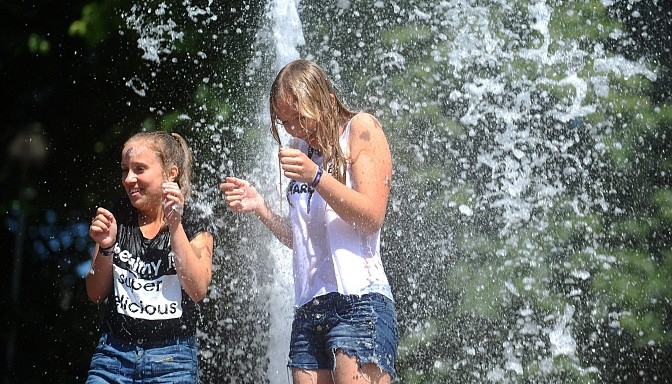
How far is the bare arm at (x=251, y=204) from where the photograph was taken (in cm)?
276

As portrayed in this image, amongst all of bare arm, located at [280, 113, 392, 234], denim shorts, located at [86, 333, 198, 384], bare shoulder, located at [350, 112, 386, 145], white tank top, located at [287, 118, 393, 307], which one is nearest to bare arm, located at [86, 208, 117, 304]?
denim shorts, located at [86, 333, 198, 384]

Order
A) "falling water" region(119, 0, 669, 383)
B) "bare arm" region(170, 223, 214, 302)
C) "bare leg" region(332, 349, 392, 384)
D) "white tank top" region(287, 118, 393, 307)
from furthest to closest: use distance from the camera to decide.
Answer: "falling water" region(119, 0, 669, 383) → "bare arm" region(170, 223, 214, 302) → "white tank top" region(287, 118, 393, 307) → "bare leg" region(332, 349, 392, 384)

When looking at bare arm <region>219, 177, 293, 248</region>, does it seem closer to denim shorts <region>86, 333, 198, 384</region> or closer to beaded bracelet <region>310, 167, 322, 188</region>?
beaded bracelet <region>310, 167, 322, 188</region>

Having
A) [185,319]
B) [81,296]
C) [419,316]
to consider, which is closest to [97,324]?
[81,296]

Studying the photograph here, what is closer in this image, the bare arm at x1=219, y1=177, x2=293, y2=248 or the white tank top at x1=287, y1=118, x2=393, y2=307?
the white tank top at x1=287, y1=118, x2=393, y2=307

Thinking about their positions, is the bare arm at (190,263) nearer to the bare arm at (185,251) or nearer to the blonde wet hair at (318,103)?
the bare arm at (185,251)

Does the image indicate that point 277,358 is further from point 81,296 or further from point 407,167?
point 81,296

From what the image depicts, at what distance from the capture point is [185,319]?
2980 mm

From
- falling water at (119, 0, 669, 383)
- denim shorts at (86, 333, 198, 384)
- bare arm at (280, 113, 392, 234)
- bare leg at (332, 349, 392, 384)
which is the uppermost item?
bare arm at (280, 113, 392, 234)

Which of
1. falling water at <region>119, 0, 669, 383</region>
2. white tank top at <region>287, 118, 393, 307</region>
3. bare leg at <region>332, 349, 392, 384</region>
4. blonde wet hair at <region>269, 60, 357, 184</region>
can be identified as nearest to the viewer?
bare leg at <region>332, 349, 392, 384</region>

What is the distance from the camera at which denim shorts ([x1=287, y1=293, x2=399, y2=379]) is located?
8.17 ft

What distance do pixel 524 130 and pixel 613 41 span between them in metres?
0.76

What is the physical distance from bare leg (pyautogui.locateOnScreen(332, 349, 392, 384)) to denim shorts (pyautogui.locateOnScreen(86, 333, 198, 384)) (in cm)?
67

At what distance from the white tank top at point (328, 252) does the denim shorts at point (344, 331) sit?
1.0 inches
